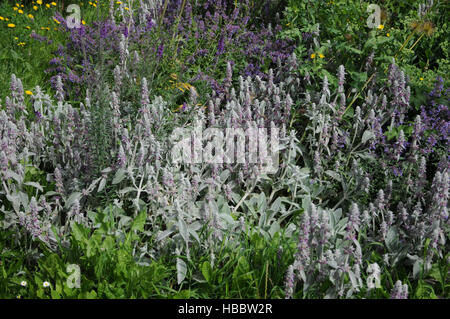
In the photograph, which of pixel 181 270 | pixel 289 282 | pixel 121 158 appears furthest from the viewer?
pixel 121 158

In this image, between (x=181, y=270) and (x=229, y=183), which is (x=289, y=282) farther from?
(x=229, y=183)

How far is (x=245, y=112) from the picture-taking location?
358cm

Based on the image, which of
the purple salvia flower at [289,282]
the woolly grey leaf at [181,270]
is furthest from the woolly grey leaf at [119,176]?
the purple salvia flower at [289,282]

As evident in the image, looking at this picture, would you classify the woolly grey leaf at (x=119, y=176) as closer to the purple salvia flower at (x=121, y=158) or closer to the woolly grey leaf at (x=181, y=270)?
the purple salvia flower at (x=121, y=158)

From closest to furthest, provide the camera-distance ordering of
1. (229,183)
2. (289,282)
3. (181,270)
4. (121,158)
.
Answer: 1. (289,282)
2. (181,270)
3. (121,158)
4. (229,183)

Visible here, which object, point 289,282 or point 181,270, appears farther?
point 181,270

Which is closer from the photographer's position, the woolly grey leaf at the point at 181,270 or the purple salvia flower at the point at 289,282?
the purple salvia flower at the point at 289,282

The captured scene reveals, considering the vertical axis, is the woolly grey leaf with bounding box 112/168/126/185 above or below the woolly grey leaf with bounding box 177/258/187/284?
above

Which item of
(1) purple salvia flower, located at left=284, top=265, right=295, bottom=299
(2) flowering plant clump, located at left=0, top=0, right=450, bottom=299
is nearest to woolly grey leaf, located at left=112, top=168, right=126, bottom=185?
(2) flowering plant clump, located at left=0, top=0, right=450, bottom=299

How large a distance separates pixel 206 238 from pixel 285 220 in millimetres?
841

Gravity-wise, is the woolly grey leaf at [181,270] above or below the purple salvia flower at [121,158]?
below

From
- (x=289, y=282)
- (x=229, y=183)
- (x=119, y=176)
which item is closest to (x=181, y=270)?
(x=289, y=282)

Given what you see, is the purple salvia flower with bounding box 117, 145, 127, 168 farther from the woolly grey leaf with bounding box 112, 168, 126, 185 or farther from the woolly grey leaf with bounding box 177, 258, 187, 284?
the woolly grey leaf with bounding box 177, 258, 187, 284

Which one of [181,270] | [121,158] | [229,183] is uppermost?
[121,158]
